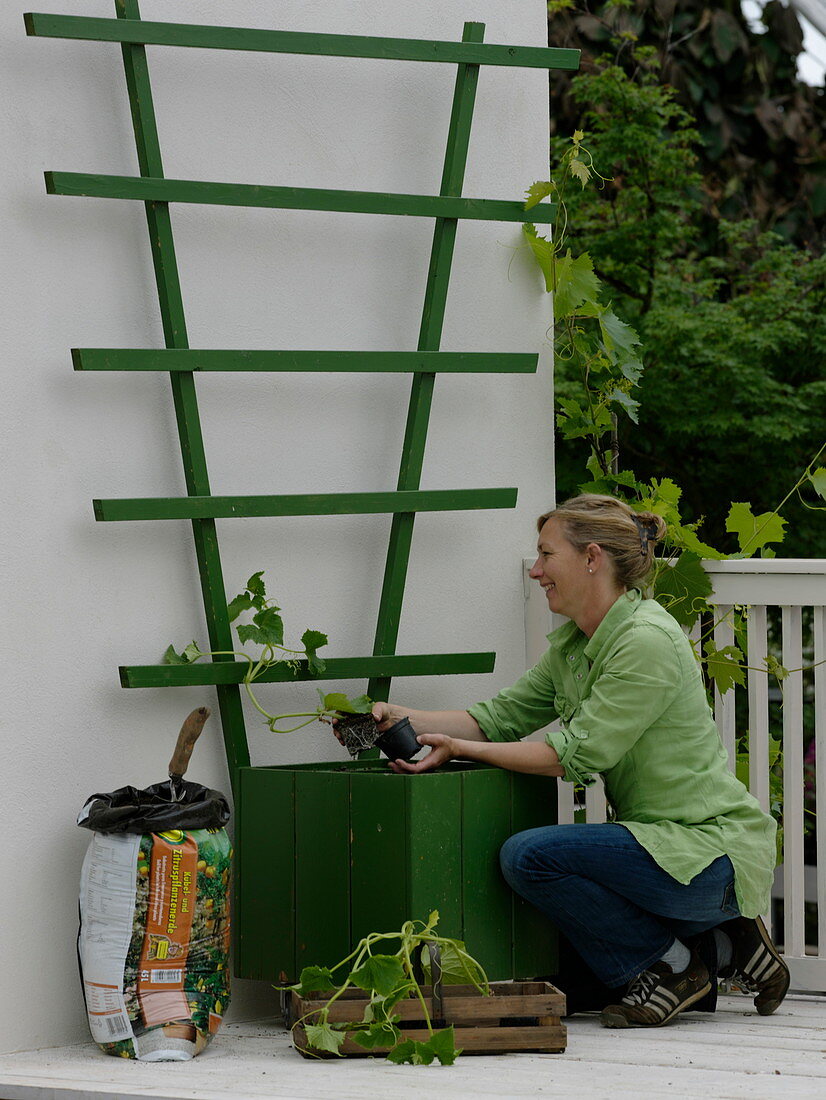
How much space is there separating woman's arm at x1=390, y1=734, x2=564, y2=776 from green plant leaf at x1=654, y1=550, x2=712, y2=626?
58 cm

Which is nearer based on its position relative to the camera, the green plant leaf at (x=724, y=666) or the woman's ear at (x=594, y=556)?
the woman's ear at (x=594, y=556)

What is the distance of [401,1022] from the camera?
99.9 inches

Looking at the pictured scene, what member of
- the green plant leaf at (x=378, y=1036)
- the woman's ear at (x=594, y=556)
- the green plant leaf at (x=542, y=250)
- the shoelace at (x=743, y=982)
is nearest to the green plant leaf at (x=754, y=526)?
the woman's ear at (x=594, y=556)

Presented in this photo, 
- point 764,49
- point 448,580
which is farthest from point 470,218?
point 764,49

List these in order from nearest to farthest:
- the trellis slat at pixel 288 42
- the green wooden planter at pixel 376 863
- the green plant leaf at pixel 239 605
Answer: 1. the green wooden planter at pixel 376 863
2. the trellis slat at pixel 288 42
3. the green plant leaf at pixel 239 605

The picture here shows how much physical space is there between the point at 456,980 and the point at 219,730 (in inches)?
27.3

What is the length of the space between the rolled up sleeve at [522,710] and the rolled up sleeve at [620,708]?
Result: 0.29 meters

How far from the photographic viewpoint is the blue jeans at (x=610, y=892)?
2.71m

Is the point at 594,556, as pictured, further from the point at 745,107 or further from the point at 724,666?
the point at 745,107

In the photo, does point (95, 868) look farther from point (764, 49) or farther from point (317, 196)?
point (764, 49)

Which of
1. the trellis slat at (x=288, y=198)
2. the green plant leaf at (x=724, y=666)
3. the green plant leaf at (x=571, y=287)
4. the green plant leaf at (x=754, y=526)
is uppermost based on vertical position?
the trellis slat at (x=288, y=198)

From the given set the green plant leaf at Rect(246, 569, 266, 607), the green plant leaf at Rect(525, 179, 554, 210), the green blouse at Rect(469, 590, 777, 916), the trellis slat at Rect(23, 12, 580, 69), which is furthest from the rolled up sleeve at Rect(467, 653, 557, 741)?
the trellis slat at Rect(23, 12, 580, 69)

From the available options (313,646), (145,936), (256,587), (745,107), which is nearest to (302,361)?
(256,587)

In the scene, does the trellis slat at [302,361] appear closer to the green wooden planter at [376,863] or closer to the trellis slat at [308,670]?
the trellis slat at [308,670]
